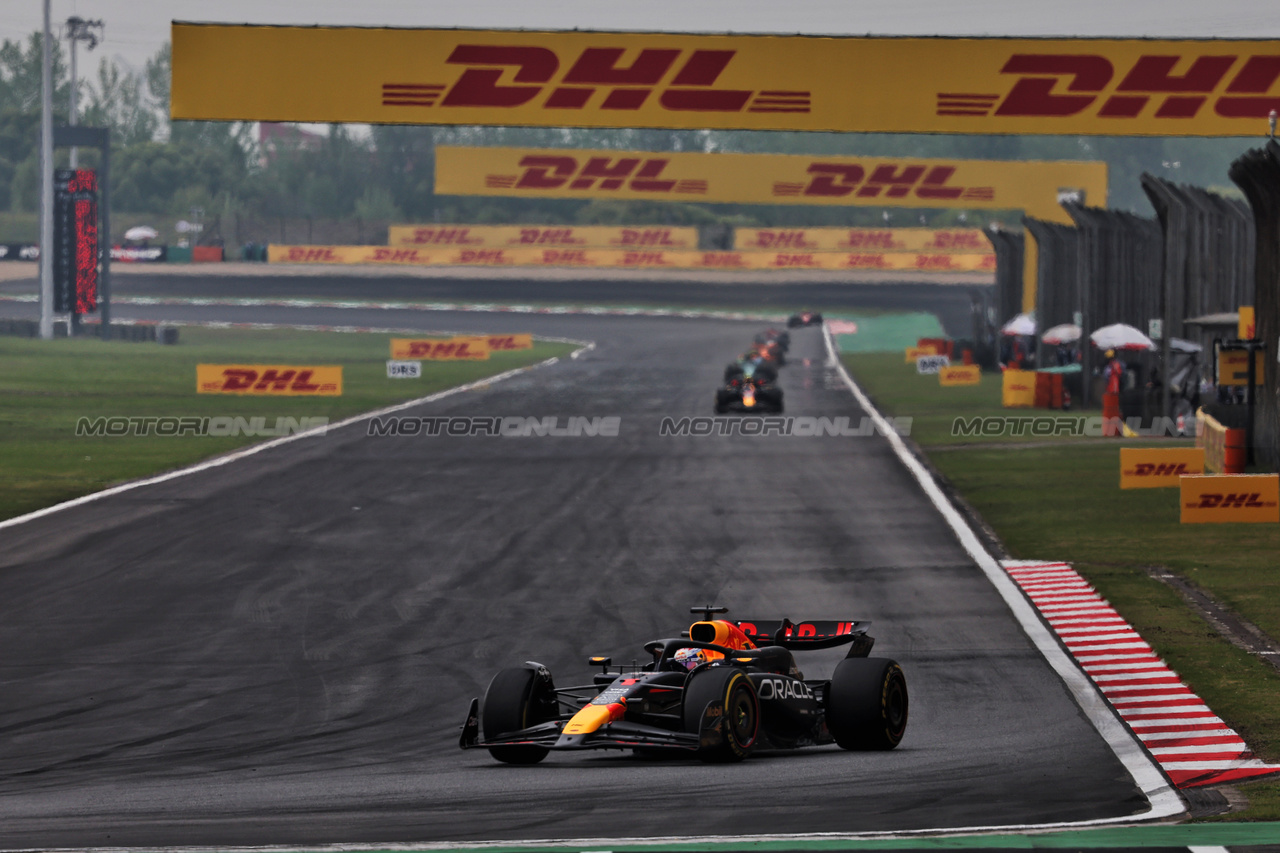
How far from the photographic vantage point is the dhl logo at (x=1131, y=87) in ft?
85.9

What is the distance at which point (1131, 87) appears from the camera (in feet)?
86.4

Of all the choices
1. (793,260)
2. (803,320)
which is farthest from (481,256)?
(803,320)

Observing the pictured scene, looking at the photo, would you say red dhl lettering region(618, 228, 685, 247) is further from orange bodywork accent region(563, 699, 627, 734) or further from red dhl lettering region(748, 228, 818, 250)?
orange bodywork accent region(563, 699, 627, 734)

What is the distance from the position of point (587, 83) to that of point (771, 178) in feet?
175

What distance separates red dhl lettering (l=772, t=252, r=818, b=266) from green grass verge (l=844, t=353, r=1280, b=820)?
222 ft

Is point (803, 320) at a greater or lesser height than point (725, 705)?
greater

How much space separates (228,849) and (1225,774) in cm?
612

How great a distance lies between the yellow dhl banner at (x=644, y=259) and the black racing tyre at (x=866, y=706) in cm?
9542

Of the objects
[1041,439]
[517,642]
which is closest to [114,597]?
[517,642]

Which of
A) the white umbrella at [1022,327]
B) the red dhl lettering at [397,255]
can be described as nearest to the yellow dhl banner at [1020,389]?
the white umbrella at [1022,327]

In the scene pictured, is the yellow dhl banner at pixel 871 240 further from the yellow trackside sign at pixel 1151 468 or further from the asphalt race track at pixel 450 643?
the yellow trackside sign at pixel 1151 468

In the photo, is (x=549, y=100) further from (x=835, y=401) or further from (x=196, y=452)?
(x=835, y=401)

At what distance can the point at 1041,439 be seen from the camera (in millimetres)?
36188

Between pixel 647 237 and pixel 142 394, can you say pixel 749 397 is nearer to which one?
pixel 142 394
